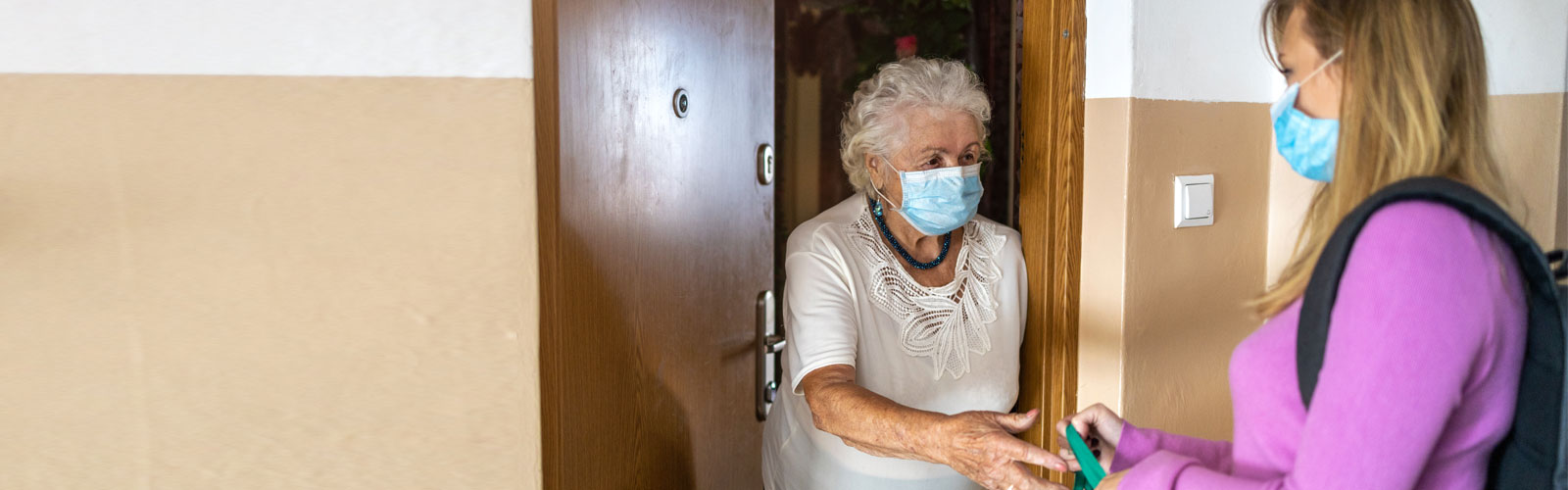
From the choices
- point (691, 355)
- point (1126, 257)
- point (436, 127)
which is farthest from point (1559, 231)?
point (436, 127)

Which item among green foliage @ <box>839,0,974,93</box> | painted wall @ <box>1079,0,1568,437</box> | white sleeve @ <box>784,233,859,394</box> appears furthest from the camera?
green foliage @ <box>839,0,974,93</box>

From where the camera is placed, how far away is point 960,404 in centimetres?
158

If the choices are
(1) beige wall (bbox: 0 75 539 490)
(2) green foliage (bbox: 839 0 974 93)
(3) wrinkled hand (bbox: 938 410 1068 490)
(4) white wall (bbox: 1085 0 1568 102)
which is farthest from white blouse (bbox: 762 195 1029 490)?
(2) green foliage (bbox: 839 0 974 93)

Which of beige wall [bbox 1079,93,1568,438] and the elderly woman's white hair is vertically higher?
the elderly woman's white hair

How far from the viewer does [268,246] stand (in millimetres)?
1031

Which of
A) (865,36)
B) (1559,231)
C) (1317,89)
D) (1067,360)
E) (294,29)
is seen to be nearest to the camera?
(1317,89)

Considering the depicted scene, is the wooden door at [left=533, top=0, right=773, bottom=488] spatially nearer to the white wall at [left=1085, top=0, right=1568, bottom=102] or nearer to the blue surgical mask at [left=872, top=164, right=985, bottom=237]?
the blue surgical mask at [left=872, top=164, right=985, bottom=237]

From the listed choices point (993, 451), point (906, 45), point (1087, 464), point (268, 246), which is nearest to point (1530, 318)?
point (1087, 464)

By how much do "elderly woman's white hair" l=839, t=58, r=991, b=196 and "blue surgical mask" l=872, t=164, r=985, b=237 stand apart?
71mm

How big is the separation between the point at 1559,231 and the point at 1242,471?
2.53 ft

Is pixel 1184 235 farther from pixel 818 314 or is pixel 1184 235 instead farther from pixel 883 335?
pixel 818 314

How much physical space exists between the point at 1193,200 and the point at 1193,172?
5cm

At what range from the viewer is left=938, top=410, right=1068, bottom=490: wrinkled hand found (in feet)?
3.77

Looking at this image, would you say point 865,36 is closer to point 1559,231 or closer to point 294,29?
point 1559,231
